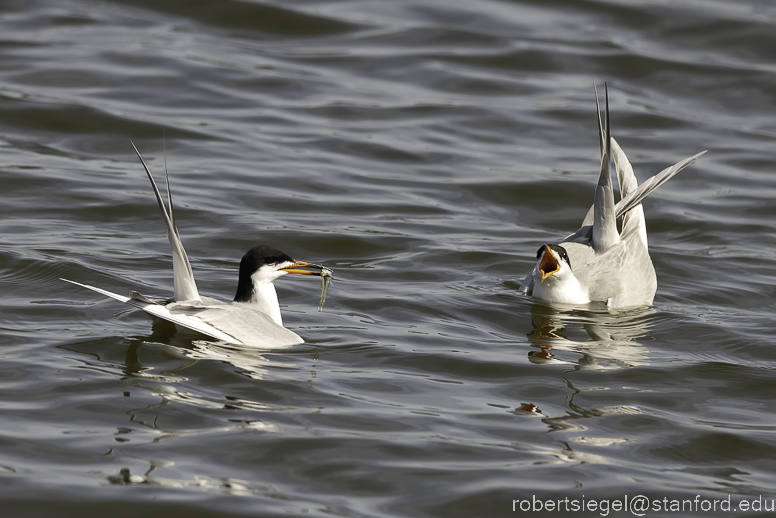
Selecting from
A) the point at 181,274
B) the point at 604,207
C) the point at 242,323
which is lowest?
the point at 242,323

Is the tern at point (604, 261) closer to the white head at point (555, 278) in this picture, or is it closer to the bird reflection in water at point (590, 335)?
the white head at point (555, 278)

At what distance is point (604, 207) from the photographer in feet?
32.4

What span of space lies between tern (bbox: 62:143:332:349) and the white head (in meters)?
2.20

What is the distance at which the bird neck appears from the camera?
7.92m

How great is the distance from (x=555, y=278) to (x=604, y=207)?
0.89m

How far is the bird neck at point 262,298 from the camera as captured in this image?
26.0 ft

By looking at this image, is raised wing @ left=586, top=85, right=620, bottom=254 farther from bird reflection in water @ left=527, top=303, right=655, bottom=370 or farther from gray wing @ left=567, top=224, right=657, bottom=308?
bird reflection in water @ left=527, top=303, right=655, bottom=370

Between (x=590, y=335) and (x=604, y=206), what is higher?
(x=604, y=206)

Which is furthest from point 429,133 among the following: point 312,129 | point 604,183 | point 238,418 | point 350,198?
point 238,418

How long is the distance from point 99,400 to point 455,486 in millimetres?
2228

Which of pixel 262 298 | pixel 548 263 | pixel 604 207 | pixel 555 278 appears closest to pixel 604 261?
pixel 604 207

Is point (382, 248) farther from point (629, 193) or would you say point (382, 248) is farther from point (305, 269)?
point (305, 269)

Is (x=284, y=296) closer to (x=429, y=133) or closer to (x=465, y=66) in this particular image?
(x=429, y=133)

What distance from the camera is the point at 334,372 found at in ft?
23.9
